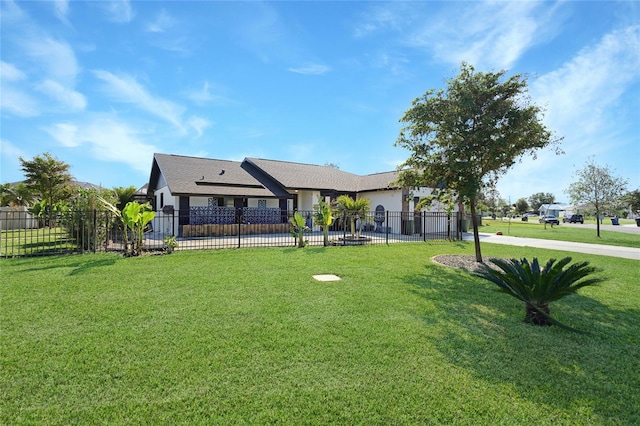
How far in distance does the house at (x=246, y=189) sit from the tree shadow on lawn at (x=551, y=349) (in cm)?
1379

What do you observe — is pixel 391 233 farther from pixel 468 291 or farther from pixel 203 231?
pixel 468 291

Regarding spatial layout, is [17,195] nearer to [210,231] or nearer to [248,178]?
[248,178]

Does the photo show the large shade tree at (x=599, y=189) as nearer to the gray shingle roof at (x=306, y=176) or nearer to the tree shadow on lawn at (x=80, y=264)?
the gray shingle roof at (x=306, y=176)

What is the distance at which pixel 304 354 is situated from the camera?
357cm

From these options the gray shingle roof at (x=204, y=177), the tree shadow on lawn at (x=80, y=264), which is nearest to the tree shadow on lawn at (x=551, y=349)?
the tree shadow on lawn at (x=80, y=264)

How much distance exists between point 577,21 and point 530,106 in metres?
2.80

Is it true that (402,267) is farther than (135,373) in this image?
Yes

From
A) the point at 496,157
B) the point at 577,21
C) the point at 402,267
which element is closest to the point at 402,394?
the point at 402,267

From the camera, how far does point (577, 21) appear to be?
29.2 ft

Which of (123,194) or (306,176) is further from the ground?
(306,176)

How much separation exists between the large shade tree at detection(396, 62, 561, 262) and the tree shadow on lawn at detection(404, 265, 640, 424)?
4609 mm

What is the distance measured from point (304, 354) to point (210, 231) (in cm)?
1623

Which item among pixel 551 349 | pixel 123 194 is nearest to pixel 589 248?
pixel 551 349

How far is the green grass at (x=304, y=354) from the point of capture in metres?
2.62
